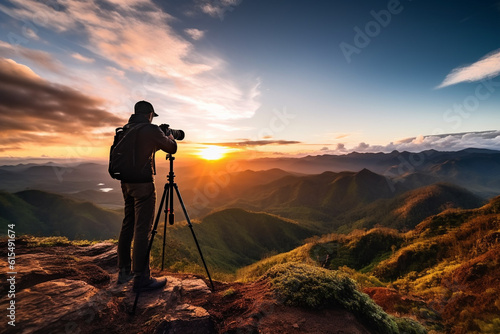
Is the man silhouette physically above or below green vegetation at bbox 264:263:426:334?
above

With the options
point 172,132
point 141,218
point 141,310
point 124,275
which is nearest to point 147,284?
point 141,310

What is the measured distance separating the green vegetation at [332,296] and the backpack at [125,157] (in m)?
4.03

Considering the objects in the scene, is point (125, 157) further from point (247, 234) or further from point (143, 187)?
point (247, 234)

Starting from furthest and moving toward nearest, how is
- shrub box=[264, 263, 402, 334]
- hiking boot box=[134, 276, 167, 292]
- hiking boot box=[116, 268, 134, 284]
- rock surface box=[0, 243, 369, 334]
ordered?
hiking boot box=[116, 268, 134, 284]
hiking boot box=[134, 276, 167, 292]
shrub box=[264, 263, 402, 334]
rock surface box=[0, 243, 369, 334]

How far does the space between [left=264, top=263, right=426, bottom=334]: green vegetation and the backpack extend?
4026 mm

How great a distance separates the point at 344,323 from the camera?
11.7ft

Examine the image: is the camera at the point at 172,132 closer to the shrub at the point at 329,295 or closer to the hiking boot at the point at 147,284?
the hiking boot at the point at 147,284

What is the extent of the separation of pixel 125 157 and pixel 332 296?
16.9ft

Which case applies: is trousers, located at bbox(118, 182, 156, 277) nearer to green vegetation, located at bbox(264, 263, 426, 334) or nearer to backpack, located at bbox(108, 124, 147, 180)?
backpack, located at bbox(108, 124, 147, 180)

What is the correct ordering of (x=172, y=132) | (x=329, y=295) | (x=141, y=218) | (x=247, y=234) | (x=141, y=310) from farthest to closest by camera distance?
(x=247, y=234) → (x=172, y=132) → (x=141, y=218) → (x=141, y=310) → (x=329, y=295)

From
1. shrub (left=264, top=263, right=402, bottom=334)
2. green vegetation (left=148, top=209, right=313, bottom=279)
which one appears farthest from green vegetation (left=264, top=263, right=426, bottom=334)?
green vegetation (left=148, top=209, right=313, bottom=279)

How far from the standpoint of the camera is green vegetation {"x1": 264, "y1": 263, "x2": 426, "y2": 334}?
3848 mm

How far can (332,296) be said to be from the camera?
3977 mm

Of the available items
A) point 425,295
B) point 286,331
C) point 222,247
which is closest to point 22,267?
point 286,331
